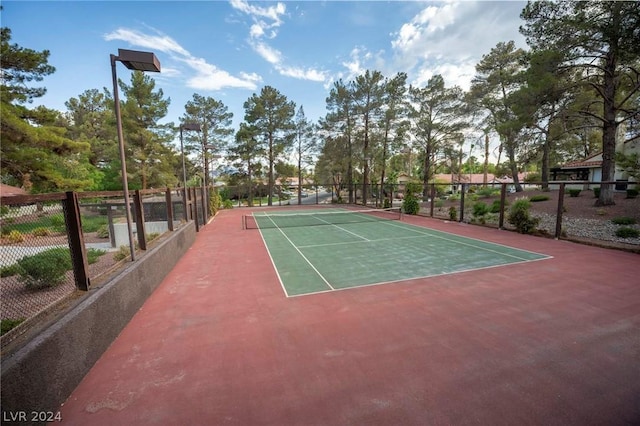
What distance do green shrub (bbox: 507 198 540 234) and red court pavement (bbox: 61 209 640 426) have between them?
5050mm

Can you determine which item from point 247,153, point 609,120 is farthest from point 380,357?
point 247,153

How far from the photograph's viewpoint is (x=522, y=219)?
33.1 ft

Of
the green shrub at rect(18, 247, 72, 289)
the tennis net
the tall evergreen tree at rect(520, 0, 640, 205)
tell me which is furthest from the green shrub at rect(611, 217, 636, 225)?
the green shrub at rect(18, 247, 72, 289)

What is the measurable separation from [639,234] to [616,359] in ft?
30.4

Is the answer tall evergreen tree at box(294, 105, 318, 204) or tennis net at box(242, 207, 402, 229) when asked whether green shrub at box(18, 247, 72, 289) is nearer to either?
tennis net at box(242, 207, 402, 229)

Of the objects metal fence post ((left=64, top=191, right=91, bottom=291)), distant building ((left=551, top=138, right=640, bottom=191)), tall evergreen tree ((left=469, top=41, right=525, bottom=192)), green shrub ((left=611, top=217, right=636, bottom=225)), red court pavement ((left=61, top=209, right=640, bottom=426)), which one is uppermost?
tall evergreen tree ((left=469, top=41, right=525, bottom=192))

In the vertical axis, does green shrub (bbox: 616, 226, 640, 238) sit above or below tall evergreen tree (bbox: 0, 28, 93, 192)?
below

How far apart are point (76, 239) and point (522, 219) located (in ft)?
42.0

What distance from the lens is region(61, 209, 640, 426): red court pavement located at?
2279 millimetres

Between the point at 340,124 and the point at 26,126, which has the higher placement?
the point at 340,124

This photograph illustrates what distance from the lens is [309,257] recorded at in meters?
7.31

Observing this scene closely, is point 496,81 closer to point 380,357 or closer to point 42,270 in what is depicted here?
point 380,357

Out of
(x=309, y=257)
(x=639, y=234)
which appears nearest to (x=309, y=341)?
(x=309, y=257)

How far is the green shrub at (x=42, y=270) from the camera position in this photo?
5.77 metres
